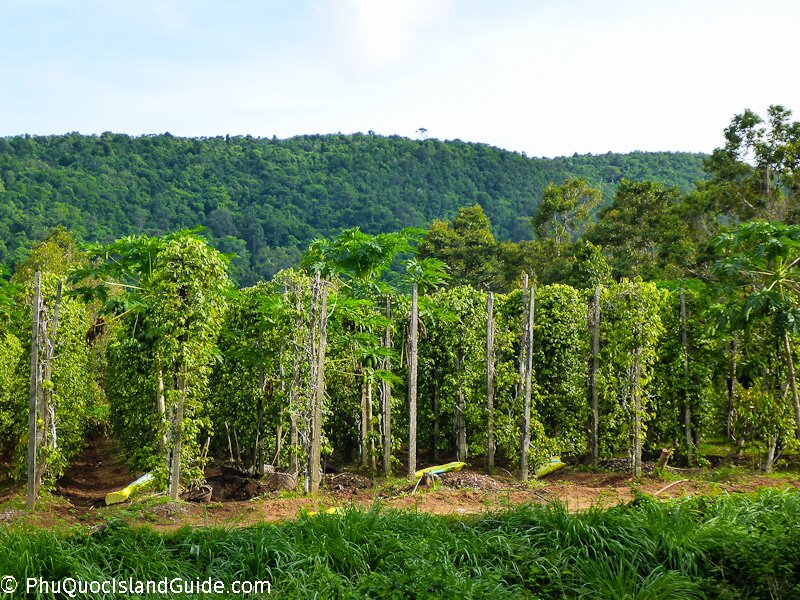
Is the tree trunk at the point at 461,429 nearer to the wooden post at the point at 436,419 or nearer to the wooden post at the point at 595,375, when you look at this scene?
the wooden post at the point at 436,419

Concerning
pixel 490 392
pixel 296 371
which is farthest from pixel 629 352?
pixel 296 371

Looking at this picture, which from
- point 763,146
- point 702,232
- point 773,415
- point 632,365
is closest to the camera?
point 773,415

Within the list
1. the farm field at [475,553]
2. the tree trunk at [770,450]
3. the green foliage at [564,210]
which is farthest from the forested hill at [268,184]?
the farm field at [475,553]

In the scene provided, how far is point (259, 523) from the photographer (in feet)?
27.8

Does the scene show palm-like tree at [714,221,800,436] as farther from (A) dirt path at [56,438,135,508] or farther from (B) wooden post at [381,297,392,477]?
(A) dirt path at [56,438,135,508]

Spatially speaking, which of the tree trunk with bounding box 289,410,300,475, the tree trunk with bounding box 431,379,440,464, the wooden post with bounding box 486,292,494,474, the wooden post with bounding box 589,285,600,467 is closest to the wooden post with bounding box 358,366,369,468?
the tree trunk with bounding box 289,410,300,475

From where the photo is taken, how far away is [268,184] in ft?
188

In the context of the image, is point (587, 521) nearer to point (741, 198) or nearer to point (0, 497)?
point (0, 497)

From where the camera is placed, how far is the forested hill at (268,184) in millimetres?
47688

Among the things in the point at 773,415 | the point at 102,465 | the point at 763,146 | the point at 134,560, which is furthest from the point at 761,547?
the point at 763,146

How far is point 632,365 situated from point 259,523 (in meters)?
8.49

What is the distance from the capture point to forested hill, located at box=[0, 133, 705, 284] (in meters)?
47.7

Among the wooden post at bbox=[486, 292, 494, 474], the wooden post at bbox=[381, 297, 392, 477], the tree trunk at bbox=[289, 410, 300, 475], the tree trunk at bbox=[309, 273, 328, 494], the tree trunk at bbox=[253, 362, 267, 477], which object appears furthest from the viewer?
the tree trunk at bbox=[253, 362, 267, 477]

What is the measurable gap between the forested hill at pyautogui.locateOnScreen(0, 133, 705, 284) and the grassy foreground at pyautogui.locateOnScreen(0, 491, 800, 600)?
38.1 meters
